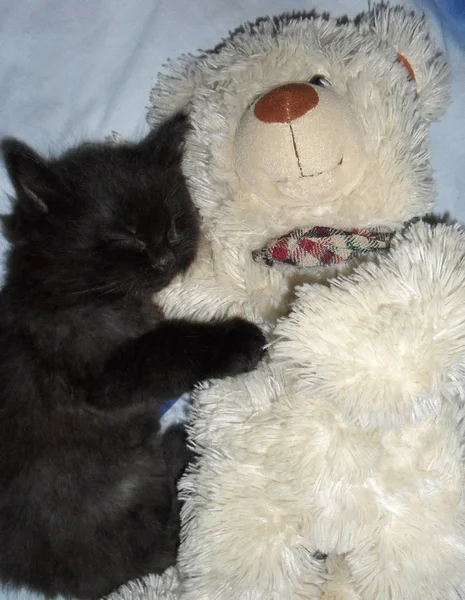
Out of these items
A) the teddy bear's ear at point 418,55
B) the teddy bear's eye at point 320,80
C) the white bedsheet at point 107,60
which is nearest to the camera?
the teddy bear's eye at point 320,80

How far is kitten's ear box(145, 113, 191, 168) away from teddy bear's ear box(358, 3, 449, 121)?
369mm

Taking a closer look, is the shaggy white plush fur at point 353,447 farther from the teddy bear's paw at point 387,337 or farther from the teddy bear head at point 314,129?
the teddy bear head at point 314,129

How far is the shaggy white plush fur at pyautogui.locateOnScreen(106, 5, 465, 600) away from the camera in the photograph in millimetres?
821

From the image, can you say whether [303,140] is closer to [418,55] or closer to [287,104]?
[287,104]

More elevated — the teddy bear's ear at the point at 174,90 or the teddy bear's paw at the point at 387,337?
the teddy bear's ear at the point at 174,90

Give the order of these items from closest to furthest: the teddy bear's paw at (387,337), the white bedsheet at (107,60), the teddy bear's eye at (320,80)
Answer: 1. the teddy bear's paw at (387,337)
2. the teddy bear's eye at (320,80)
3. the white bedsheet at (107,60)

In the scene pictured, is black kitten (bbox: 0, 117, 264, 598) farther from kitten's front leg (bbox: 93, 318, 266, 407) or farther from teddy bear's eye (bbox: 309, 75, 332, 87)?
teddy bear's eye (bbox: 309, 75, 332, 87)

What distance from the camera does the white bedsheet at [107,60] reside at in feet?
4.16

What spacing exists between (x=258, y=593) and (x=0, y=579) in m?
0.57

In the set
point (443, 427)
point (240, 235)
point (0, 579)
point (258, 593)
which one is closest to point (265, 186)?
point (240, 235)

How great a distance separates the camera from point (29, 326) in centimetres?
109

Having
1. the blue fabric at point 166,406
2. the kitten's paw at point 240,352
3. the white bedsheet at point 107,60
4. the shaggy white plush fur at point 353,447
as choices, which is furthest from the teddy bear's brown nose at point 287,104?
the blue fabric at point 166,406

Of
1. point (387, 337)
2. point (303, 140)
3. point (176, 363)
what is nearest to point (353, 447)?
point (387, 337)

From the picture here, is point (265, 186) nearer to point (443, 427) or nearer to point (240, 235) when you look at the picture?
point (240, 235)
